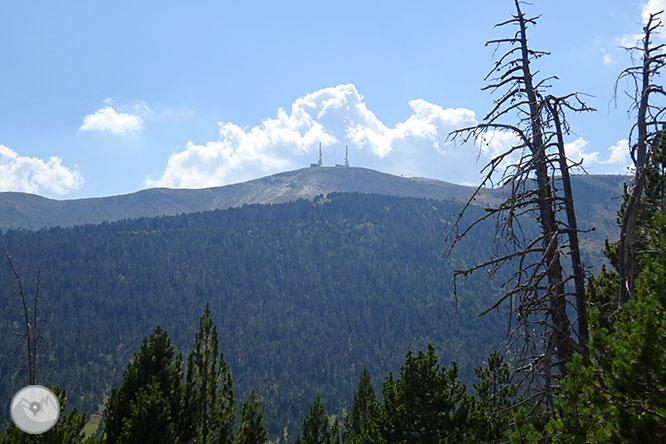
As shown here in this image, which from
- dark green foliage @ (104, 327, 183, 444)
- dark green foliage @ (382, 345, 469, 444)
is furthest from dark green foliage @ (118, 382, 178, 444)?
dark green foliage @ (382, 345, 469, 444)

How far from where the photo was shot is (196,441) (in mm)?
17469

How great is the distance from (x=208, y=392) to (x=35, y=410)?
212 inches

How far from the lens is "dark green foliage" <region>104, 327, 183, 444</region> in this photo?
625 inches

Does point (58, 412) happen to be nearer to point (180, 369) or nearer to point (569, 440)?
point (180, 369)

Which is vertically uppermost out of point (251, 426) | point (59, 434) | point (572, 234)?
point (572, 234)

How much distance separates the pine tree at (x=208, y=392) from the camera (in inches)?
690

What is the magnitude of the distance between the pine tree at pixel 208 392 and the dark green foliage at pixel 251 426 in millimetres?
640

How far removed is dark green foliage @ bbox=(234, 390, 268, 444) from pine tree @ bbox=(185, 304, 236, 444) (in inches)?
25.2

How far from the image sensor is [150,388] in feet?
52.9

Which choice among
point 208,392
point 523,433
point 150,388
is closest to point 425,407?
point 208,392

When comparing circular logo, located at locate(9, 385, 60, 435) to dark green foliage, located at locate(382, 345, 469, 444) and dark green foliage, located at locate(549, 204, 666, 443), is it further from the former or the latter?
dark green foliage, located at locate(549, 204, 666, 443)

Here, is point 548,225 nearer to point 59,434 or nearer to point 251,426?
point 59,434

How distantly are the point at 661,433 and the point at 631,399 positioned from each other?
0.42 metres

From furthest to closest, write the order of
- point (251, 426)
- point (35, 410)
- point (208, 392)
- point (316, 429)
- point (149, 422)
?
point (316, 429) < point (251, 426) < point (208, 392) < point (149, 422) < point (35, 410)
